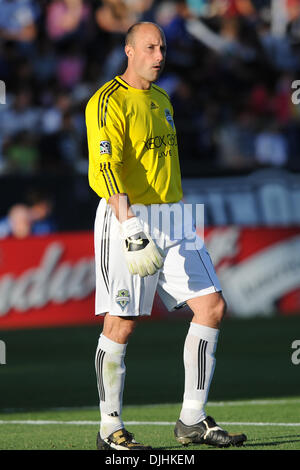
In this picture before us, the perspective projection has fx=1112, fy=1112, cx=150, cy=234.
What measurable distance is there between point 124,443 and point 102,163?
5.42 ft

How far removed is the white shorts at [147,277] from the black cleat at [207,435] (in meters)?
0.74

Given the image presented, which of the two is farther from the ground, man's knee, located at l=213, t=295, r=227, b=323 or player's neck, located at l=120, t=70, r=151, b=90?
player's neck, located at l=120, t=70, r=151, b=90

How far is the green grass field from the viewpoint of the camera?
24.2ft

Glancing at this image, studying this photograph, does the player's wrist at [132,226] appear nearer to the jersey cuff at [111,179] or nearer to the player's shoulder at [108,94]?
the jersey cuff at [111,179]

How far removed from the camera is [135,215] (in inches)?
261

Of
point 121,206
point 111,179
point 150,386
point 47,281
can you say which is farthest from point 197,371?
point 47,281

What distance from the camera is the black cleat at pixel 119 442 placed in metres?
6.49

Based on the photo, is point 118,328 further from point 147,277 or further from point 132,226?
point 132,226

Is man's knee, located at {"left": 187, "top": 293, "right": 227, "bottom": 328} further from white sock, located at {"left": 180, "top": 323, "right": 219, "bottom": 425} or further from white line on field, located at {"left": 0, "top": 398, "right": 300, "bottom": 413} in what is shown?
white line on field, located at {"left": 0, "top": 398, "right": 300, "bottom": 413}

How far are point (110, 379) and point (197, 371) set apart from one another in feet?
1.79

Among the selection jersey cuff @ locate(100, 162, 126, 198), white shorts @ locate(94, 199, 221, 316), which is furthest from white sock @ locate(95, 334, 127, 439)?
jersey cuff @ locate(100, 162, 126, 198)

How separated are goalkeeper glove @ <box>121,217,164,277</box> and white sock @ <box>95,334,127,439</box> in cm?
55
